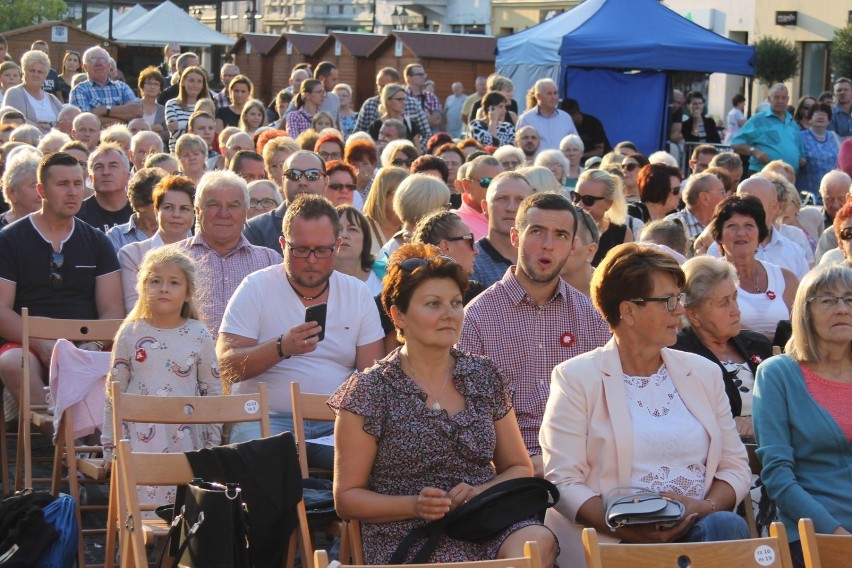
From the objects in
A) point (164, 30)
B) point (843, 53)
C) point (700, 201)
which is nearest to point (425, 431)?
point (700, 201)

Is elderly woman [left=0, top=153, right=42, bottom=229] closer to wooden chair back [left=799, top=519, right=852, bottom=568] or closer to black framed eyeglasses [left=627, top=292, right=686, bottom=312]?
black framed eyeglasses [left=627, top=292, right=686, bottom=312]

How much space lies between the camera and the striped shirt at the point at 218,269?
6664mm

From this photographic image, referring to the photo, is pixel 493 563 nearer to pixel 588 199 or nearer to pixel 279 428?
pixel 279 428

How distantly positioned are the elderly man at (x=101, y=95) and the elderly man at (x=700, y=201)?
294 inches

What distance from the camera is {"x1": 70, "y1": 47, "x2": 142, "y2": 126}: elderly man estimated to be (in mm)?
14258

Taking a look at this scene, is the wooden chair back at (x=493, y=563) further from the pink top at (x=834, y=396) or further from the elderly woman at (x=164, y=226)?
the elderly woman at (x=164, y=226)

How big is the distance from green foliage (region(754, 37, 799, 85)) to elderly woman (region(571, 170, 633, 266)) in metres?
22.6

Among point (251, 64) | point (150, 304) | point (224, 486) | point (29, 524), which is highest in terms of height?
point (251, 64)

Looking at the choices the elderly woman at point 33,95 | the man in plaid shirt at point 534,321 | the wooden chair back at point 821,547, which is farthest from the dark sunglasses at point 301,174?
the elderly woman at point 33,95

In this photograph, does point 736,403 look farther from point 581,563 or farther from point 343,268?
point 343,268

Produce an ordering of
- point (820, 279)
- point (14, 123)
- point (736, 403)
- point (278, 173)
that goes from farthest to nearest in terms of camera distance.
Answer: point (14, 123) < point (278, 173) < point (736, 403) < point (820, 279)

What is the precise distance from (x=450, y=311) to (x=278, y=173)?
5.57 m

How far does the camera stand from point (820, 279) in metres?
4.93

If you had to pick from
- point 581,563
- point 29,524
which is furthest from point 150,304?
point 581,563
